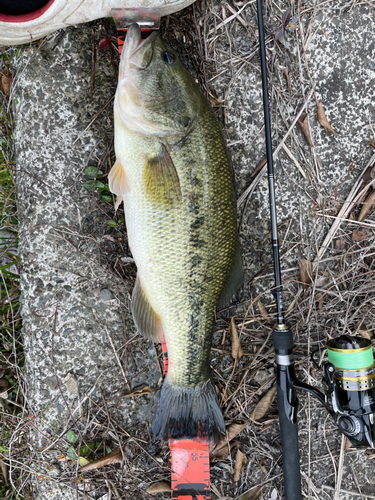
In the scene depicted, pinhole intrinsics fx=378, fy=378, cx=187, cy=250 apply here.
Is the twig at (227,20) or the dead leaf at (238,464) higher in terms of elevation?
→ the twig at (227,20)

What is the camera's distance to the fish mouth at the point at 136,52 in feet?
6.42

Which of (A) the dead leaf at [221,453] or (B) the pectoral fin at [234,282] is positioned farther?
(A) the dead leaf at [221,453]

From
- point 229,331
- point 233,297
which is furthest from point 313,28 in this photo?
point 229,331

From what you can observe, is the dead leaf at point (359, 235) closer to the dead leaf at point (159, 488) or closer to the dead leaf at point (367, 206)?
the dead leaf at point (367, 206)

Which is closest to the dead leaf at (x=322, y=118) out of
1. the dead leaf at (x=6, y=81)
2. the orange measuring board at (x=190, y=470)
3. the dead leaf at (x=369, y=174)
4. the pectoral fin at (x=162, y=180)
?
the dead leaf at (x=369, y=174)

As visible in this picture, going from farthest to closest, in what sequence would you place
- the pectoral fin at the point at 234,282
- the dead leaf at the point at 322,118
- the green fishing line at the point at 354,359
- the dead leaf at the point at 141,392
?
the dead leaf at the point at 322,118 < the dead leaf at the point at 141,392 < the pectoral fin at the point at 234,282 < the green fishing line at the point at 354,359

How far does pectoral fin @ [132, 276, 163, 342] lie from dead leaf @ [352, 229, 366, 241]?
4.78ft

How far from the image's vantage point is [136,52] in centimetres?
196

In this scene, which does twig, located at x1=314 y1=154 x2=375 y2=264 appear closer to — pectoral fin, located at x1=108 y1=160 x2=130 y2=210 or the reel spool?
the reel spool

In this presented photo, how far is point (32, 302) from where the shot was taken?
243cm

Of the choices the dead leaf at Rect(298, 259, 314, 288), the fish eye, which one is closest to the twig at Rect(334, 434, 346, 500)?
the dead leaf at Rect(298, 259, 314, 288)

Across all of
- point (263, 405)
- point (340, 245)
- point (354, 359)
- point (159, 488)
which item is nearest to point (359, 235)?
point (340, 245)

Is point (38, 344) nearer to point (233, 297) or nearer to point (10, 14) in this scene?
point (233, 297)

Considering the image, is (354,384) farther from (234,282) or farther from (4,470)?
(4,470)
